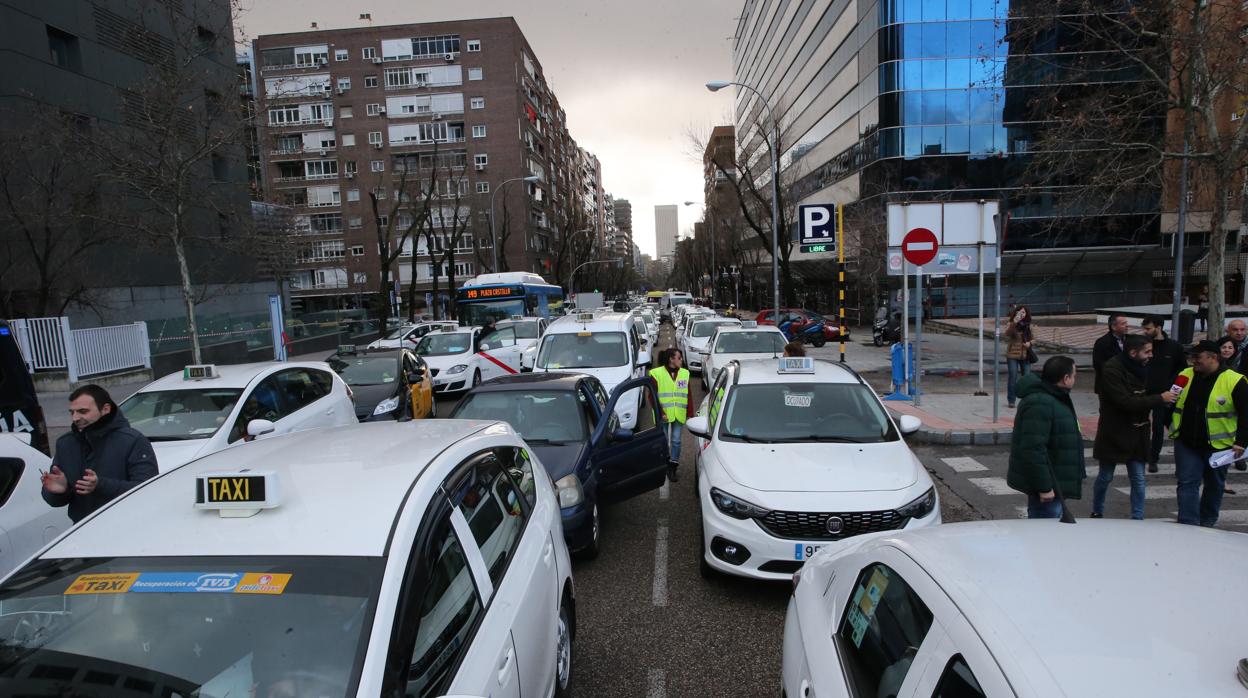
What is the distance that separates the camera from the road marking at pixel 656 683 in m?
3.78

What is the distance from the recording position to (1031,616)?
175 cm

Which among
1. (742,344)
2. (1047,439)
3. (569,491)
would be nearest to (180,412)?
(569,491)

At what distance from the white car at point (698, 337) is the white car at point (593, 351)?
4.88 m

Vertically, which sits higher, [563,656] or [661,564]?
[563,656]

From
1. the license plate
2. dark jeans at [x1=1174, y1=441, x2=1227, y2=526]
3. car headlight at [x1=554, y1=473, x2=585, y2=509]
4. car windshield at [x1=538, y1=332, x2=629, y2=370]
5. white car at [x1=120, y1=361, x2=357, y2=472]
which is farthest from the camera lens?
car windshield at [x1=538, y1=332, x2=629, y2=370]

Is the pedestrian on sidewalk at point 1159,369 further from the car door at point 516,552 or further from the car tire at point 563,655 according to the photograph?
the car door at point 516,552

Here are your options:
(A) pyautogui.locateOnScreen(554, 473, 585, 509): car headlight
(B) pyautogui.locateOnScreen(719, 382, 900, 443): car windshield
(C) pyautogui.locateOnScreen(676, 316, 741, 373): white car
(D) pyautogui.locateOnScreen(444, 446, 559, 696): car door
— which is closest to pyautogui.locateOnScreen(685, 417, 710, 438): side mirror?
(B) pyautogui.locateOnScreen(719, 382, 900, 443): car windshield

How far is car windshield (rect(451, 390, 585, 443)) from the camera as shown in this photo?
622cm

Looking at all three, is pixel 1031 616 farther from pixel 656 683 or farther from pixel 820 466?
pixel 820 466

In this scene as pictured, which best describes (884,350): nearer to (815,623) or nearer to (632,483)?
(632,483)

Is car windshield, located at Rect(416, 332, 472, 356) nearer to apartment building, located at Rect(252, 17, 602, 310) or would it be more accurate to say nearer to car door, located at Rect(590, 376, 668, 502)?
car door, located at Rect(590, 376, 668, 502)

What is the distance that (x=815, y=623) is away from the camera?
273 centimetres

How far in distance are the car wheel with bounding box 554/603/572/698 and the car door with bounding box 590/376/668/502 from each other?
218 centimetres

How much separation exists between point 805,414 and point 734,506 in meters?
1.59
